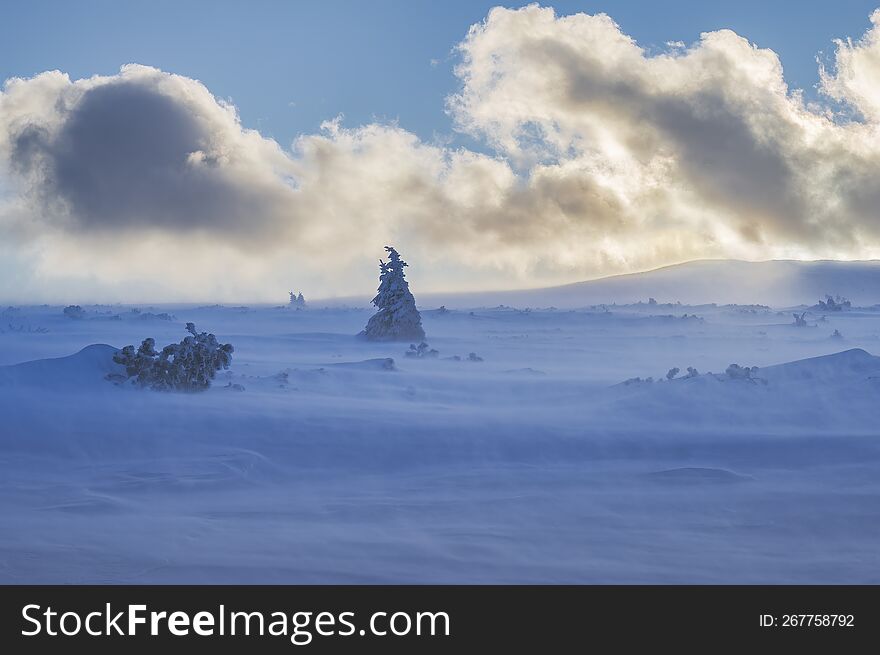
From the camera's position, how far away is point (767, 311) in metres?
70.9

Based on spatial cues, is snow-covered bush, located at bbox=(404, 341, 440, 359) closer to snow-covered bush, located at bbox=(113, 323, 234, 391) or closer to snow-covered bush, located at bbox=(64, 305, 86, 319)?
snow-covered bush, located at bbox=(113, 323, 234, 391)

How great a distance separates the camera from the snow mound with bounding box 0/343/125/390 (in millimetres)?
22156

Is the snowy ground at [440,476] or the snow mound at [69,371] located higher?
the snow mound at [69,371]

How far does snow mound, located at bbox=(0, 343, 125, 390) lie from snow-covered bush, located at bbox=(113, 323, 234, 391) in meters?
0.49

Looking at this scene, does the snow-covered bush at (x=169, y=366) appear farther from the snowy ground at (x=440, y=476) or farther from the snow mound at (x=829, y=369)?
the snow mound at (x=829, y=369)

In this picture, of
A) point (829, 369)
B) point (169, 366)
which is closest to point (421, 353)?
point (169, 366)

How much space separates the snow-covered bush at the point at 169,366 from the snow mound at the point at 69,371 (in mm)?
492

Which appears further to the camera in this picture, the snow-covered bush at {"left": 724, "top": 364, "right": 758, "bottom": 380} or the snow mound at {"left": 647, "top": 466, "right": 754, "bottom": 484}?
the snow-covered bush at {"left": 724, "top": 364, "right": 758, "bottom": 380}

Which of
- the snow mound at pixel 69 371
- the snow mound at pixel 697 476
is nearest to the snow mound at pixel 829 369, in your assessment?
the snow mound at pixel 697 476

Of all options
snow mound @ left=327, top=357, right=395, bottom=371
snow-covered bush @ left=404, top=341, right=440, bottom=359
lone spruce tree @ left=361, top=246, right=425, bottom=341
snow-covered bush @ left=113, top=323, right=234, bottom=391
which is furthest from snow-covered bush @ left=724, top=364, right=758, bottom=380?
lone spruce tree @ left=361, top=246, right=425, bottom=341

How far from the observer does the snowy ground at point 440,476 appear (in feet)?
36.3

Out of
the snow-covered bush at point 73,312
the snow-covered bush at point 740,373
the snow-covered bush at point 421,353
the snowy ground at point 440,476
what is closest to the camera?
the snowy ground at point 440,476

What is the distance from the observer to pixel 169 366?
22.7 metres

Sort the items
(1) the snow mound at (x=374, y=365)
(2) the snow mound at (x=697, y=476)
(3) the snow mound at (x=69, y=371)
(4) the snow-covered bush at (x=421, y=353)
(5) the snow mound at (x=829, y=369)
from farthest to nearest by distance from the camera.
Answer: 1. (4) the snow-covered bush at (x=421, y=353)
2. (1) the snow mound at (x=374, y=365)
3. (5) the snow mound at (x=829, y=369)
4. (3) the snow mound at (x=69, y=371)
5. (2) the snow mound at (x=697, y=476)
